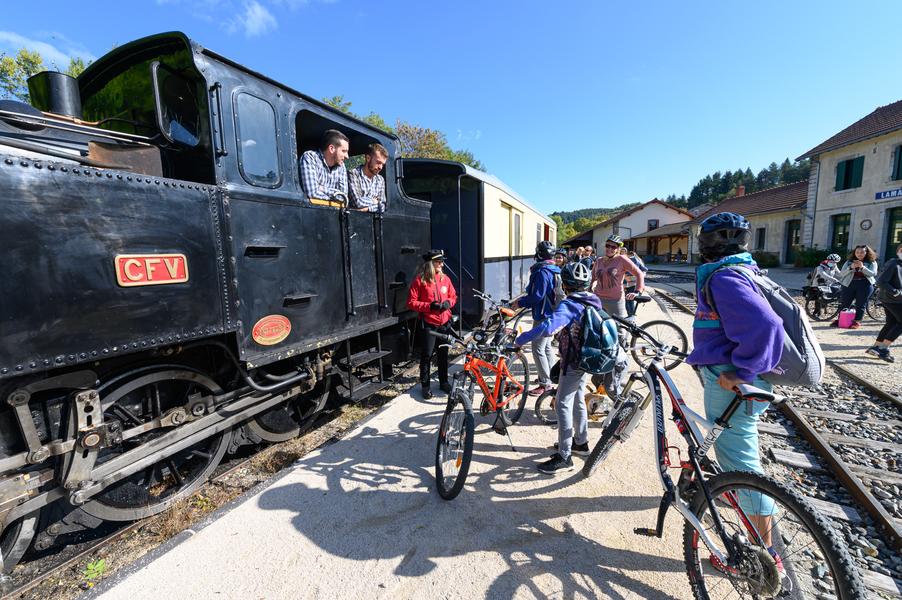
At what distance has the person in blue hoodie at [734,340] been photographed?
1.83 metres

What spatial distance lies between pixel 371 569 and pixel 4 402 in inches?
83.4

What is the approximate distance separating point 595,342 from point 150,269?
293cm

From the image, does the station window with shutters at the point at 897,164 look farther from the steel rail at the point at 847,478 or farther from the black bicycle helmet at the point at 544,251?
the black bicycle helmet at the point at 544,251

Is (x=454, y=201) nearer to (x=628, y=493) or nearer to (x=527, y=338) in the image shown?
(x=527, y=338)

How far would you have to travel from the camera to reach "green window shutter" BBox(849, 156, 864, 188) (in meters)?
19.5

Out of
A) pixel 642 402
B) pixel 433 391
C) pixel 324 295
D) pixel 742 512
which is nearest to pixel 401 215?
pixel 324 295

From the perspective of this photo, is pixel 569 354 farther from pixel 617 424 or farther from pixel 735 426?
pixel 735 426

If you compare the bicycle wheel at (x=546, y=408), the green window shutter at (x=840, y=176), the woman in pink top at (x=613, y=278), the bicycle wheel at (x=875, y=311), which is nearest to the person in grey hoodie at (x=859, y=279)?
the bicycle wheel at (x=875, y=311)

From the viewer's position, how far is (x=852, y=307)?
888cm

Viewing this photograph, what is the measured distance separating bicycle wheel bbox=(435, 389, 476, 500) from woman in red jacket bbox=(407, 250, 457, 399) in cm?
150

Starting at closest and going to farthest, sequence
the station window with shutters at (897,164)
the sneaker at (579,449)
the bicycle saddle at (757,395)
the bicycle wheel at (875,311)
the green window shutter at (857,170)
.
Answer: the bicycle saddle at (757,395), the sneaker at (579,449), the bicycle wheel at (875,311), the station window with shutters at (897,164), the green window shutter at (857,170)

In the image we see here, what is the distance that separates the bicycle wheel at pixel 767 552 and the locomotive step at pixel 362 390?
3016 mm

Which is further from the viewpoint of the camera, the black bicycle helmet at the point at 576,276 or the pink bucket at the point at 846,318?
the pink bucket at the point at 846,318

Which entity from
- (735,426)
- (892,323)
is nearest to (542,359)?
(735,426)
